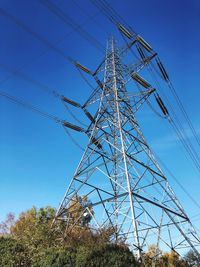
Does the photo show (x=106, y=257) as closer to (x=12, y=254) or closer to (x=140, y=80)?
(x=12, y=254)

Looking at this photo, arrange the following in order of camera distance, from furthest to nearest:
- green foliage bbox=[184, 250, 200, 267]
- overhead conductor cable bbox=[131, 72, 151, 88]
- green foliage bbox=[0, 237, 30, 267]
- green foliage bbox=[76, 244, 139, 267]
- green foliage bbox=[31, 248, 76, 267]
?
overhead conductor cable bbox=[131, 72, 151, 88] < green foliage bbox=[184, 250, 200, 267] < green foliage bbox=[0, 237, 30, 267] < green foliage bbox=[31, 248, 76, 267] < green foliage bbox=[76, 244, 139, 267]

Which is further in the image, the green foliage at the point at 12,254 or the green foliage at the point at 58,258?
the green foliage at the point at 12,254

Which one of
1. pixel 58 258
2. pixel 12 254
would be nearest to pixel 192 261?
pixel 12 254

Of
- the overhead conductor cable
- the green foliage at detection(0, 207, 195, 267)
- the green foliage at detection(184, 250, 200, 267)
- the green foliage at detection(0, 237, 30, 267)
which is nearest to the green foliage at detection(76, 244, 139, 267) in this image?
the green foliage at detection(0, 207, 195, 267)

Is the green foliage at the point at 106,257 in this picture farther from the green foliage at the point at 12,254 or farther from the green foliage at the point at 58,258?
the green foliage at the point at 12,254

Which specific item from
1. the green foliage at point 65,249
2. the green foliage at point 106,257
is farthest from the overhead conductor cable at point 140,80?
the green foliage at point 106,257

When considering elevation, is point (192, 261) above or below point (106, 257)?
above

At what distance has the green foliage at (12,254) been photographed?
948 centimetres

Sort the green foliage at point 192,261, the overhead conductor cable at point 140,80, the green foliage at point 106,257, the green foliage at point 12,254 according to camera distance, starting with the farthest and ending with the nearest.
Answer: the overhead conductor cable at point 140,80, the green foliage at point 192,261, the green foliage at point 12,254, the green foliage at point 106,257

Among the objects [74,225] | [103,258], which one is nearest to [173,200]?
[74,225]

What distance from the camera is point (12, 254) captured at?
974 cm

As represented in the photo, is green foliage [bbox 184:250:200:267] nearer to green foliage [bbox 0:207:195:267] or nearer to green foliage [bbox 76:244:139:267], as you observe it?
→ green foliage [bbox 0:207:195:267]

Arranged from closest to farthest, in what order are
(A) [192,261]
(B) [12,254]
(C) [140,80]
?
(B) [12,254], (C) [140,80], (A) [192,261]

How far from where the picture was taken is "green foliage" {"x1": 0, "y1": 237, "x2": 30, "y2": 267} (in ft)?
31.1
